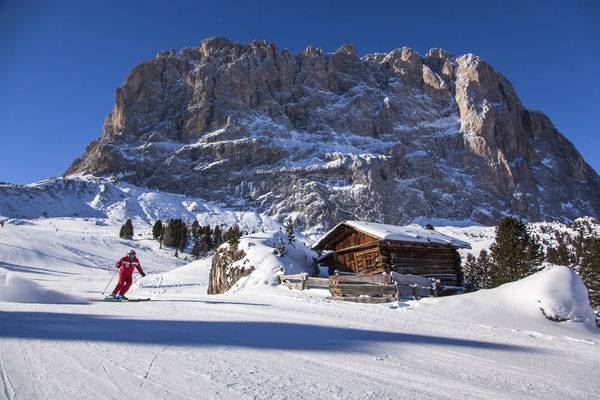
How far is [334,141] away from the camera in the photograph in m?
165

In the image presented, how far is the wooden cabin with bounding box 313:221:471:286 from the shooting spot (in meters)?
21.0

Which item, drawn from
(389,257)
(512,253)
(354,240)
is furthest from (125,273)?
(512,253)

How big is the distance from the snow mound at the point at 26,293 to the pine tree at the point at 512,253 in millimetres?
27050

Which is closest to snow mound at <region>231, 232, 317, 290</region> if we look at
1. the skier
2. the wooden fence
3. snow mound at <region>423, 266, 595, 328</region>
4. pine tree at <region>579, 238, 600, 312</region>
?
the wooden fence

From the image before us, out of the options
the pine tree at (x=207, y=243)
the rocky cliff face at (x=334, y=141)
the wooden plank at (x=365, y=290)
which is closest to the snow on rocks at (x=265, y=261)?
the wooden plank at (x=365, y=290)

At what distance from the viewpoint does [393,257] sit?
21.2 metres

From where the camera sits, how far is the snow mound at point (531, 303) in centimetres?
1002

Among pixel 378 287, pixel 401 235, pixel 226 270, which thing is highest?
pixel 401 235

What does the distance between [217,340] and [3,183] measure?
5013 inches

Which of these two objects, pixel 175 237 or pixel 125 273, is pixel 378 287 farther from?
pixel 175 237

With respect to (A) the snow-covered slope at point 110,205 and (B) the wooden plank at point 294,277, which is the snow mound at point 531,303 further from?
(A) the snow-covered slope at point 110,205

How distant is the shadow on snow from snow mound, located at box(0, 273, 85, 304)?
12.8ft

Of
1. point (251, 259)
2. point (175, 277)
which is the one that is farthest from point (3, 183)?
point (251, 259)

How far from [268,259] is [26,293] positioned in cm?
1104
